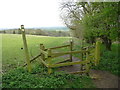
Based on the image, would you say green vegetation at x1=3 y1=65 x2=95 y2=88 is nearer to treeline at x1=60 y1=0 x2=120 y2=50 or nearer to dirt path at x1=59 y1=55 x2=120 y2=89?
dirt path at x1=59 y1=55 x2=120 y2=89

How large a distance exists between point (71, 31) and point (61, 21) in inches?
67.8

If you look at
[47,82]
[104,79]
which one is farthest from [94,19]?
[47,82]

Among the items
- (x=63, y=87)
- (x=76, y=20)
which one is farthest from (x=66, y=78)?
(x=76, y=20)

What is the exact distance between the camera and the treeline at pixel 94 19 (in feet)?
18.3

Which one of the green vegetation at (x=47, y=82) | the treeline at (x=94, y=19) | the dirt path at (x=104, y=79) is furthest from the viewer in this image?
the treeline at (x=94, y=19)

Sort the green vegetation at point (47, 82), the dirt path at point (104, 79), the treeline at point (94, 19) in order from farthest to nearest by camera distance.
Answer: the treeline at point (94, 19), the dirt path at point (104, 79), the green vegetation at point (47, 82)

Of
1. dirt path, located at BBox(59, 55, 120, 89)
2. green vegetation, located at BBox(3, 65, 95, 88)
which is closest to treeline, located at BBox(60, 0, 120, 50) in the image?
dirt path, located at BBox(59, 55, 120, 89)

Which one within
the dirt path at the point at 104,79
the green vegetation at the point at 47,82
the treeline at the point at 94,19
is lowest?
the dirt path at the point at 104,79

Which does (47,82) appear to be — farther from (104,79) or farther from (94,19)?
(94,19)

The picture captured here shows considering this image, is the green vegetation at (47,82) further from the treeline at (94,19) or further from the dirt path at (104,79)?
the treeline at (94,19)

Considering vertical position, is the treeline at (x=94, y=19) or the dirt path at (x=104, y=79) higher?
the treeline at (x=94, y=19)

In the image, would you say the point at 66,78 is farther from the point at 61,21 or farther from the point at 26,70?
the point at 61,21

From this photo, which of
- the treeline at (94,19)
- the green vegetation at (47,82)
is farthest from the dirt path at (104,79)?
the treeline at (94,19)

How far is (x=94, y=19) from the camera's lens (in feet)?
23.1
